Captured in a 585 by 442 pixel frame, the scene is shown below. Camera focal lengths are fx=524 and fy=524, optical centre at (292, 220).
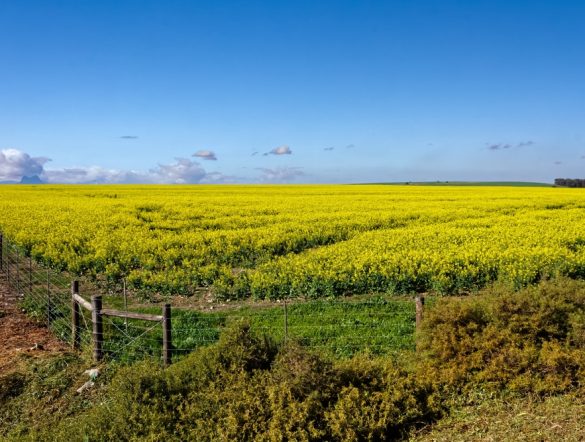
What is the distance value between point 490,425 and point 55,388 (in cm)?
670

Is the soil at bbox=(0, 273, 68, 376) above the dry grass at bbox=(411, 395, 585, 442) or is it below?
below

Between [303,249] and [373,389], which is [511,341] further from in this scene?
[303,249]

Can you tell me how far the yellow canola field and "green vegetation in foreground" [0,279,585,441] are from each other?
21.6 ft

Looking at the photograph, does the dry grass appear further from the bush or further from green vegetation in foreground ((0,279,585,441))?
the bush

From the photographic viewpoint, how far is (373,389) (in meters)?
6.95

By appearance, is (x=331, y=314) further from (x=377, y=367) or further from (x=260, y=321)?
(x=377, y=367)

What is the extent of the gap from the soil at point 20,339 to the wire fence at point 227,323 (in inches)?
9.6

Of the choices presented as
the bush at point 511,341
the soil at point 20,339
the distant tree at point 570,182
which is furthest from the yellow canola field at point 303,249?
the distant tree at point 570,182

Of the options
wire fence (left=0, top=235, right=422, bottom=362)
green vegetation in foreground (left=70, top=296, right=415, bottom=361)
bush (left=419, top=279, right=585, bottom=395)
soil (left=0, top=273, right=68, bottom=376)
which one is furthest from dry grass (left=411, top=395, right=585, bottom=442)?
soil (left=0, top=273, right=68, bottom=376)

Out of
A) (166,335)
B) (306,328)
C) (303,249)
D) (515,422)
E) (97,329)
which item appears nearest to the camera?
(515,422)

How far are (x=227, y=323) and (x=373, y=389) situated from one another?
3818mm

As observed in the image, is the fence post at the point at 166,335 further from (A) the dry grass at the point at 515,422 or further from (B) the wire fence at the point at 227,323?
(A) the dry grass at the point at 515,422

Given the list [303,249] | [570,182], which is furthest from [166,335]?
[570,182]

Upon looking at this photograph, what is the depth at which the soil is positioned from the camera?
9953mm
